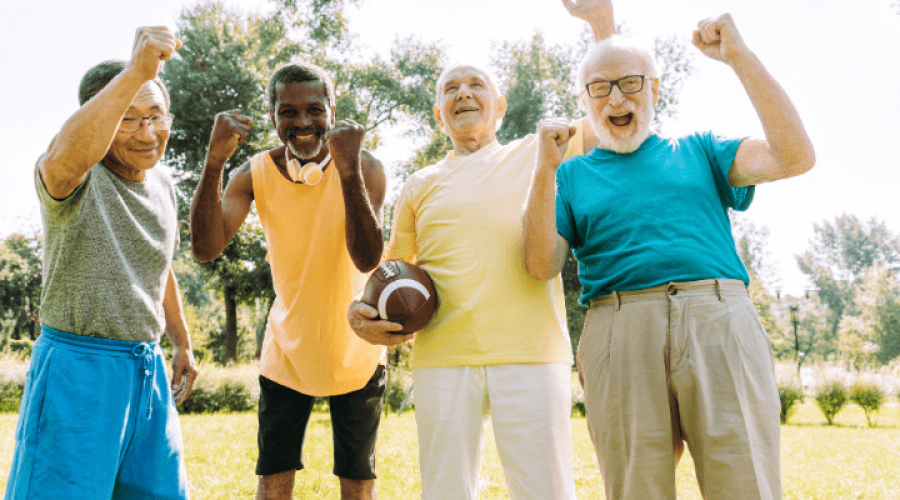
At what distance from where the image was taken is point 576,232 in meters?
2.85

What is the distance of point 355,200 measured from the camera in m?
2.88

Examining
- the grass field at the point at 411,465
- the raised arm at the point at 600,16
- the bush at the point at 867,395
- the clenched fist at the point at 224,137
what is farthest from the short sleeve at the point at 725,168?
the bush at the point at 867,395

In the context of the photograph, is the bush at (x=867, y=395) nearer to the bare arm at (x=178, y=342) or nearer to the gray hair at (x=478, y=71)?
the gray hair at (x=478, y=71)

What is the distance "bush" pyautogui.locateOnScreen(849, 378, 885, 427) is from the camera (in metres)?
18.4

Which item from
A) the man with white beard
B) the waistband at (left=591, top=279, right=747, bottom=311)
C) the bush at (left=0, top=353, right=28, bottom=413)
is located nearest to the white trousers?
the man with white beard

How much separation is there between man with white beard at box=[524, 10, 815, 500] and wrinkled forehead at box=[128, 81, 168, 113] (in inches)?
66.2

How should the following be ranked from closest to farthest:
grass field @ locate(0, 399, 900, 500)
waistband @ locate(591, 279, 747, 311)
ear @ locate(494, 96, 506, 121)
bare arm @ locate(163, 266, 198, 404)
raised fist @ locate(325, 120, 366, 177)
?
waistband @ locate(591, 279, 747, 311) < raised fist @ locate(325, 120, 366, 177) < bare arm @ locate(163, 266, 198, 404) < ear @ locate(494, 96, 506, 121) < grass field @ locate(0, 399, 900, 500)

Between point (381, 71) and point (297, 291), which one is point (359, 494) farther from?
point (381, 71)

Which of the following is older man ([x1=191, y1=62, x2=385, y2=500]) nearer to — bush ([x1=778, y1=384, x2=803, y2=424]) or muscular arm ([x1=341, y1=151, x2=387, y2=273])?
muscular arm ([x1=341, y1=151, x2=387, y2=273])

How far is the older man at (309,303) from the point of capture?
314cm

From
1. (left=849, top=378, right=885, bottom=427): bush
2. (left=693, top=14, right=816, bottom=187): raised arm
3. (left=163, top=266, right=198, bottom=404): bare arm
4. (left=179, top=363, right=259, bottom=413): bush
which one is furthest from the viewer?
(left=849, top=378, right=885, bottom=427): bush

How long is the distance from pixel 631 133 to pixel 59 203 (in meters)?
2.42

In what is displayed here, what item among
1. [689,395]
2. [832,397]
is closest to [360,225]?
[689,395]

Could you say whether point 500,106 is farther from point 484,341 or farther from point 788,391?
point 788,391
